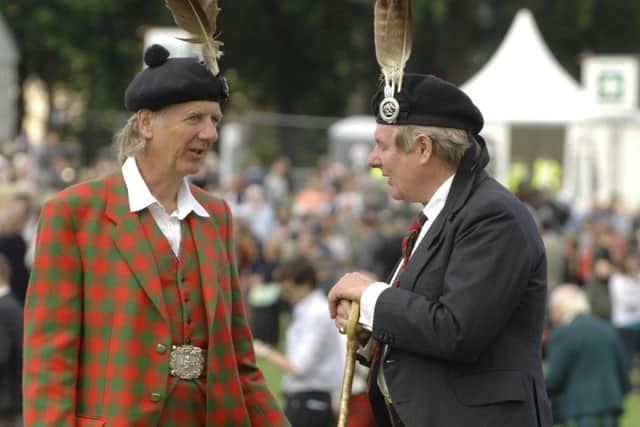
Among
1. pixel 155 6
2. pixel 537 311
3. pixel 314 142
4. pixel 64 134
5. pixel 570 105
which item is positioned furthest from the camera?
pixel 155 6

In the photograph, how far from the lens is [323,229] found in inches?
885

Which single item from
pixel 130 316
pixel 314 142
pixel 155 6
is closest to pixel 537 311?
pixel 130 316

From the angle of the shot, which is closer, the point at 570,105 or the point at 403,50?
the point at 403,50

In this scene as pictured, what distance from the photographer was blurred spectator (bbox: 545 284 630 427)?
11.8 meters

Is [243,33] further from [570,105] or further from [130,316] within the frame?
[130,316]

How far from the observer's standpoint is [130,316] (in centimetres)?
488

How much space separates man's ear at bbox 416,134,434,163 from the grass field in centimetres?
1061

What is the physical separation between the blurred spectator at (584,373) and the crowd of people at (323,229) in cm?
18

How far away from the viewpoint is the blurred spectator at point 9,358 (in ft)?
32.2

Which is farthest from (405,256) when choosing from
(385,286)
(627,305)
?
(627,305)

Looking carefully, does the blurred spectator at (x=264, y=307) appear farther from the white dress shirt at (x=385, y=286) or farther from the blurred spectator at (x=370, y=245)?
the white dress shirt at (x=385, y=286)

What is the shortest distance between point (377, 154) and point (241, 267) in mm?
13562

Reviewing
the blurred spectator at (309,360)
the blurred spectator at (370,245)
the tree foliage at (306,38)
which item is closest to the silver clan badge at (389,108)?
the blurred spectator at (309,360)

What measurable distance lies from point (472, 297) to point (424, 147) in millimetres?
535
